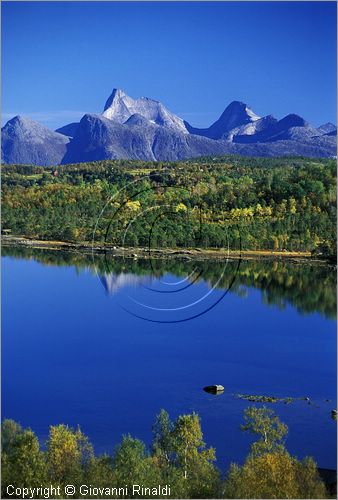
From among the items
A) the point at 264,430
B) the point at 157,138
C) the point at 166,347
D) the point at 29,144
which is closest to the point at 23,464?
the point at 264,430

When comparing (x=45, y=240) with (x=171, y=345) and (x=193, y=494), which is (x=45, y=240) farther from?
(x=193, y=494)

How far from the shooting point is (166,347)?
31.7 ft

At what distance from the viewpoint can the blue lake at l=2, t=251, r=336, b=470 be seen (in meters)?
7.41

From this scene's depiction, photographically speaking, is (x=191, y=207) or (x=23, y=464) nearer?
(x=23, y=464)

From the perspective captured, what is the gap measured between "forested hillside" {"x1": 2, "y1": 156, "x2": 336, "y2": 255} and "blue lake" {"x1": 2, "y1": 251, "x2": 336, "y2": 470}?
2.78 feet

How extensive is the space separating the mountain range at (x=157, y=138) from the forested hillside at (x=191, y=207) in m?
3.41

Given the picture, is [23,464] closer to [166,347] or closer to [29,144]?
[166,347]

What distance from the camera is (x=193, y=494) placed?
4797mm

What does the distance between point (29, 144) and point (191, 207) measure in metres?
12.3

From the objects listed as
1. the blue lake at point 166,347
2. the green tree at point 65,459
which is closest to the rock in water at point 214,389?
the blue lake at point 166,347

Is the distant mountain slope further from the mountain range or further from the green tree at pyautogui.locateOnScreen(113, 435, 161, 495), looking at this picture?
the green tree at pyautogui.locateOnScreen(113, 435, 161, 495)

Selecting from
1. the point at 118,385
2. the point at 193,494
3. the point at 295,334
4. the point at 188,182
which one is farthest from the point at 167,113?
the point at 193,494

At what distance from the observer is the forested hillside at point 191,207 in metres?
13.6

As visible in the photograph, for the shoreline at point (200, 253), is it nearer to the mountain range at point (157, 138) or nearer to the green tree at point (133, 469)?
the mountain range at point (157, 138)
